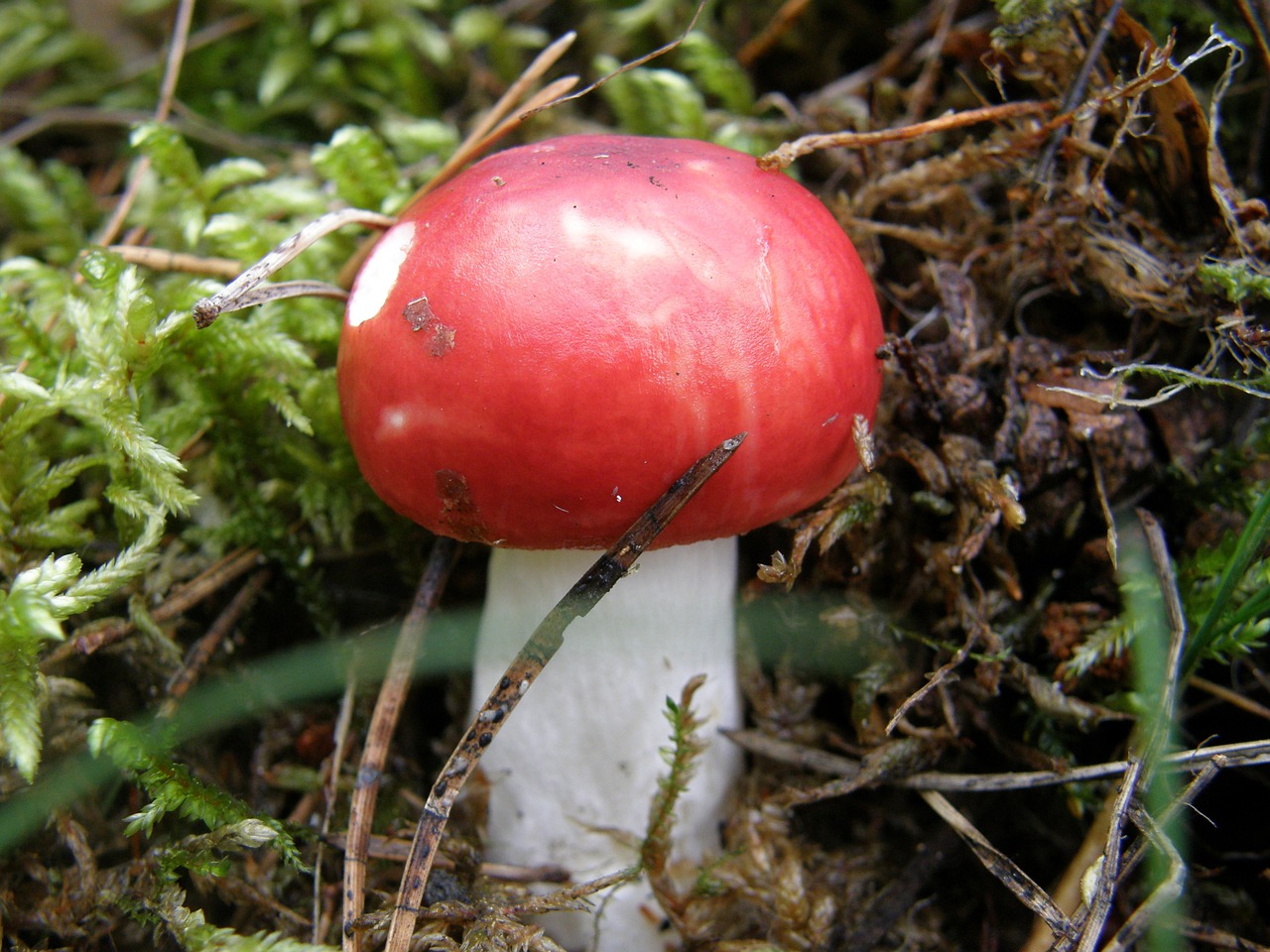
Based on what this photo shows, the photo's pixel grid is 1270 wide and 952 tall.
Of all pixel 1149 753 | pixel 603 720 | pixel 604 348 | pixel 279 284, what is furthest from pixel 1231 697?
pixel 279 284

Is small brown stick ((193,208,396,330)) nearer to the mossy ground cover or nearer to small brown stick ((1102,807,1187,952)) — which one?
the mossy ground cover

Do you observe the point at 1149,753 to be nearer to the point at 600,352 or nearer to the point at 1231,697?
the point at 1231,697

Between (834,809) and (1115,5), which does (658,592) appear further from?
(1115,5)

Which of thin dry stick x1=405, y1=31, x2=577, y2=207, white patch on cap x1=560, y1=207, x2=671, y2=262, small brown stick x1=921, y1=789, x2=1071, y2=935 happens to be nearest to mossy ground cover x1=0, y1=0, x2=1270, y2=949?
small brown stick x1=921, y1=789, x2=1071, y2=935

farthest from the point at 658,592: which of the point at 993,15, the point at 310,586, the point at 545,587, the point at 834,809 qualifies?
the point at 993,15

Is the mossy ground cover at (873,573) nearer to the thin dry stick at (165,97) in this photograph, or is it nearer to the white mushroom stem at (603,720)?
the white mushroom stem at (603,720)

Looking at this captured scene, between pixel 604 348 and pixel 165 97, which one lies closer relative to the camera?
pixel 604 348

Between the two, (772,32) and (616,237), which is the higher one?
(772,32)
